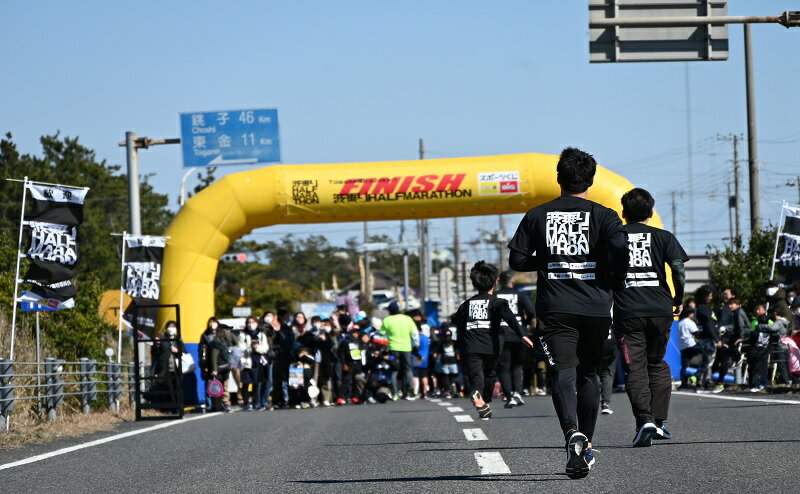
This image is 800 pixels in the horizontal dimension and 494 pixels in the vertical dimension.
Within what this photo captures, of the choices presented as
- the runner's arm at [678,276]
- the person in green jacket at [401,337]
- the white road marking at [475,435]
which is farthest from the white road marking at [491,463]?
the person in green jacket at [401,337]

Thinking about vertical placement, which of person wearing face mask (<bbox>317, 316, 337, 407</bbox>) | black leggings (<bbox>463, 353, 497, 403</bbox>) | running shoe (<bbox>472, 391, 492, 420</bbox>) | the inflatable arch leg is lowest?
person wearing face mask (<bbox>317, 316, 337, 407</bbox>)

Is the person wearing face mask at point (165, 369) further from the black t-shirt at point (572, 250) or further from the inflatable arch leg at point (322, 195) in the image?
the black t-shirt at point (572, 250)

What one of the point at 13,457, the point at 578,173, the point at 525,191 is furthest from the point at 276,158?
the point at 578,173

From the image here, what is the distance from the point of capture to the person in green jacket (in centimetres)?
2475

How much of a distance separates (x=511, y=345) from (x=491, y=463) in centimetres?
963

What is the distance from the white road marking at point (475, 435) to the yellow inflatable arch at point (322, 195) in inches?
454

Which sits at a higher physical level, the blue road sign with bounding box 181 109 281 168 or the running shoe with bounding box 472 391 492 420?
the blue road sign with bounding box 181 109 281 168

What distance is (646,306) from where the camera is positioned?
9.74m

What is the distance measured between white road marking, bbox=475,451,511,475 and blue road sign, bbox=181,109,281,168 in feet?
70.3

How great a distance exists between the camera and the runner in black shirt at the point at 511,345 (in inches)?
623

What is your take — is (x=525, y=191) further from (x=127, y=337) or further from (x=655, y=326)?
(x=655, y=326)

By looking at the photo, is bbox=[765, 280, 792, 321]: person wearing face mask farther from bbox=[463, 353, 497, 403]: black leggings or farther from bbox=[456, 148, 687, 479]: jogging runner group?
bbox=[456, 148, 687, 479]: jogging runner group

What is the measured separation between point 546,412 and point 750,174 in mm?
15641

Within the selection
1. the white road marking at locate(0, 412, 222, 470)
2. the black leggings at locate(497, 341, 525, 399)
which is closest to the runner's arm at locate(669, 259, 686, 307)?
the white road marking at locate(0, 412, 222, 470)
